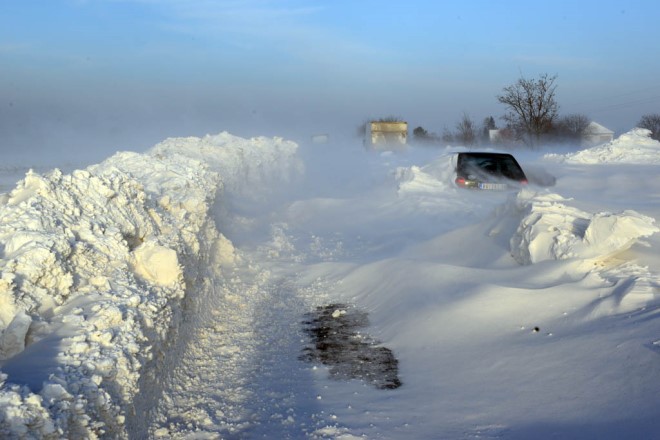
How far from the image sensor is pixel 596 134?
65812 millimetres

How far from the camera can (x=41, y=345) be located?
12.2 ft

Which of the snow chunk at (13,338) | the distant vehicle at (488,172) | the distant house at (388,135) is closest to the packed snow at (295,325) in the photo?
the snow chunk at (13,338)

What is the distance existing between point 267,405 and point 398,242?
731 centimetres

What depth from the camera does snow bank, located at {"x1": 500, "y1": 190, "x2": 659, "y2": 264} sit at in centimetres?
651

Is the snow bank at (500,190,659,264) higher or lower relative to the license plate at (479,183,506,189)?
higher

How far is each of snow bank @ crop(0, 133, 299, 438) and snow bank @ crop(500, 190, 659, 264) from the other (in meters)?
4.07

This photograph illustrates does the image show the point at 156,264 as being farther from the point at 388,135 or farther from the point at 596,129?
the point at 596,129

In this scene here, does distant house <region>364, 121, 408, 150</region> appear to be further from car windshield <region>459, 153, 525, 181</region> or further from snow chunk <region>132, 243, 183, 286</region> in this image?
snow chunk <region>132, 243, 183, 286</region>

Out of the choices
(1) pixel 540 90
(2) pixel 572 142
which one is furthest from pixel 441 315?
(2) pixel 572 142

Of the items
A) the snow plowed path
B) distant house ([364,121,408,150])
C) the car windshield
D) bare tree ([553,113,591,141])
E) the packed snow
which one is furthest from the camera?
bare tree ([553,113,591,141])

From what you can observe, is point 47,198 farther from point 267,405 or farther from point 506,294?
point 506,294

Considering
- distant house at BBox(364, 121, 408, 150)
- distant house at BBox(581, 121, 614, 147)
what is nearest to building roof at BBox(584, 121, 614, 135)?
distant house at BBox(581, 121, 614, 147)

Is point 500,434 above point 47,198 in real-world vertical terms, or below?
below

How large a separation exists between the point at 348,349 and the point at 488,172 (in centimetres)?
981
